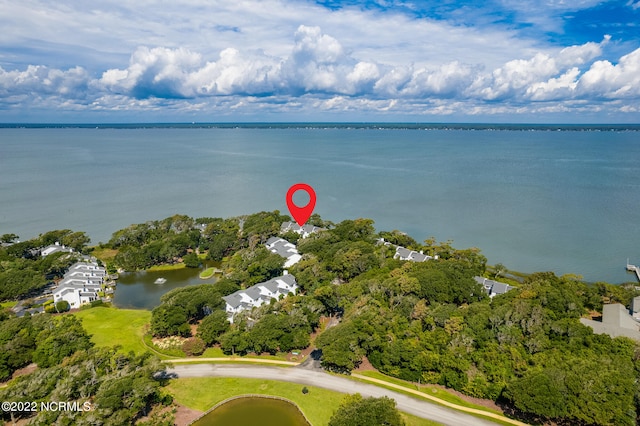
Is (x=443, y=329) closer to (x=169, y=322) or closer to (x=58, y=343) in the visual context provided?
(x=169, y=322)

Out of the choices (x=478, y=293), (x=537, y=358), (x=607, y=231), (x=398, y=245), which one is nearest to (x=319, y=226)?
(x=398, y=245)

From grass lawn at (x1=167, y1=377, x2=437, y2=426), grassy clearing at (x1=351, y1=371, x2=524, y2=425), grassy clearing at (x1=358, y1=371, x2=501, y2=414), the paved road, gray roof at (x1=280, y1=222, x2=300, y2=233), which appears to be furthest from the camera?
gray roof at (x1=280, y1=222, x2=300, y2=233)

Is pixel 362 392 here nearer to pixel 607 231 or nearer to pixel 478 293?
pixel 478 293

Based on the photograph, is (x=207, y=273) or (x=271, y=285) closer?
(x=271, y=285)

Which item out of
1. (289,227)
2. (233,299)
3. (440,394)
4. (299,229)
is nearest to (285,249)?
(299,229)

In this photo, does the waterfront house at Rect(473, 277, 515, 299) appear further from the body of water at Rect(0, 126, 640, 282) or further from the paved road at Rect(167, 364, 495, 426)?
the paved road at Rect(167, 364, 495, 426)

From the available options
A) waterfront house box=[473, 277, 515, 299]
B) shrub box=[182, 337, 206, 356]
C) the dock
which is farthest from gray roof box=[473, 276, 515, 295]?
shrub box=[182, 337, 206, 356]
